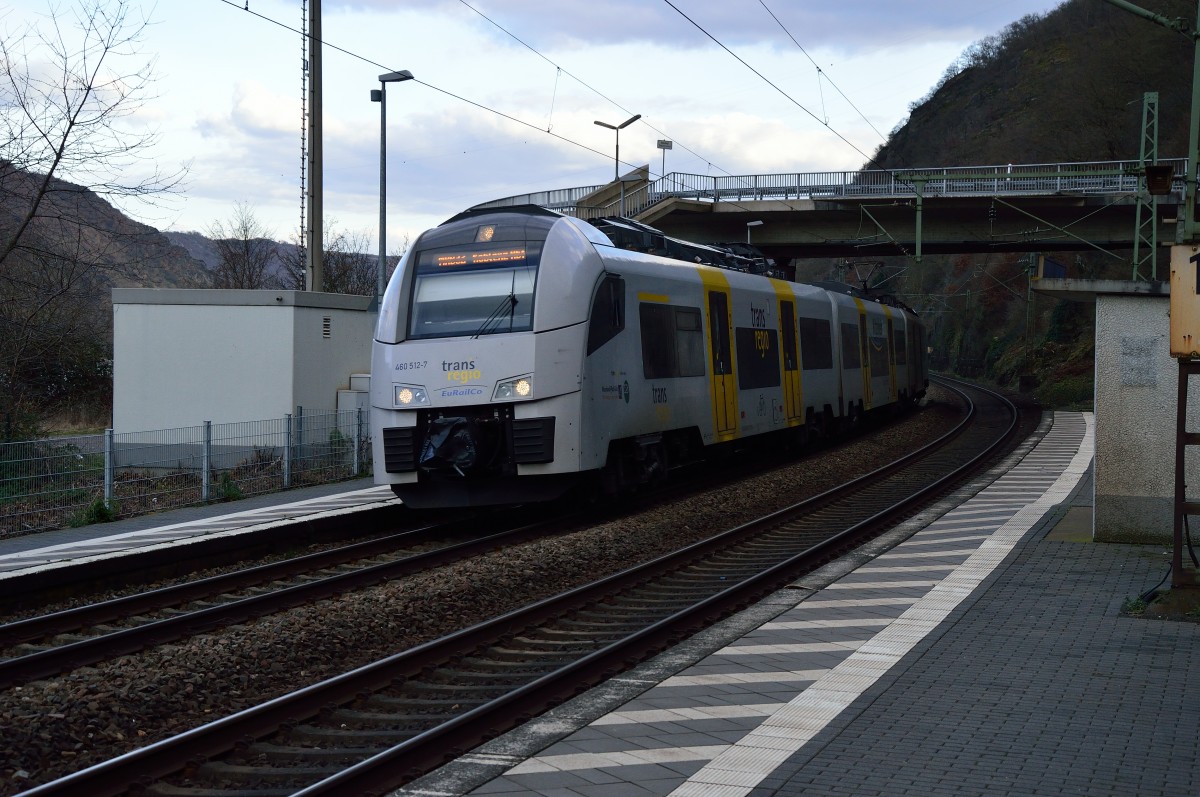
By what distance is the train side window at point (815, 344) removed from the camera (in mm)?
22172

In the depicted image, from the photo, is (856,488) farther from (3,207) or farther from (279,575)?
(3,207)

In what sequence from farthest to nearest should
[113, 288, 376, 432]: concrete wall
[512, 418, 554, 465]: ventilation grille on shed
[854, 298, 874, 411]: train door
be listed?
[854, 298, 874, 411]: train door
[113, 288, 376, 432]: concrete wall
[512, 418, 554, 465]: ventilation grille on shed

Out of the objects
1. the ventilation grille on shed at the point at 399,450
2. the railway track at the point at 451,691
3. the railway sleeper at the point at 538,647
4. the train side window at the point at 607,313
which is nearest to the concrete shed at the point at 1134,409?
the railway track at the point at 451,691

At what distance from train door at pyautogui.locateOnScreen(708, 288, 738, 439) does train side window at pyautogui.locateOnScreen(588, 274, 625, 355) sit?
311 cm

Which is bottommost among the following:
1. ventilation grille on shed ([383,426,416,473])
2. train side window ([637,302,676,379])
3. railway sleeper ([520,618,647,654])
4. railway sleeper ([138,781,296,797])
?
railway sleeper ([138,781,296,797])

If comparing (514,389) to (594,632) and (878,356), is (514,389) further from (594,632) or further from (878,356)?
(878,356)

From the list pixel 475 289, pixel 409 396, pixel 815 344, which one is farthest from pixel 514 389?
pixel 815 344

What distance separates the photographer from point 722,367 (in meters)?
17.5

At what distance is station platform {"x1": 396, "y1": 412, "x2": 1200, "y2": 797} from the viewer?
534cm

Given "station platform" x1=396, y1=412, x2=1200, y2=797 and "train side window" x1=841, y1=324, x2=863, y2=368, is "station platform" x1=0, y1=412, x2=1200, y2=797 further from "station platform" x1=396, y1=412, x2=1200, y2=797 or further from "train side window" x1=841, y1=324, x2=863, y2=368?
"train side window" x1=841, y1=324, x2=863, y2=368

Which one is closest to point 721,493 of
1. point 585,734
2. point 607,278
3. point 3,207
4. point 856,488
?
point 856,488

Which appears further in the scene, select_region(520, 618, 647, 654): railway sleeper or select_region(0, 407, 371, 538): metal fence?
select_region(0, 407, 371, 538): metal fence

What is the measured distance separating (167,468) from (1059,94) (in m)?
56.9

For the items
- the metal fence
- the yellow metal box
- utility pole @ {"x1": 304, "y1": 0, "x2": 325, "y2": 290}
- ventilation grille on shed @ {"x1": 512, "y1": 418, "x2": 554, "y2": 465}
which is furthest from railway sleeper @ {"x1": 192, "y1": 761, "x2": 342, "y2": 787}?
utility pole @ {"x1": 304, "y1": 0, "x2": 325, "y2": 290}
